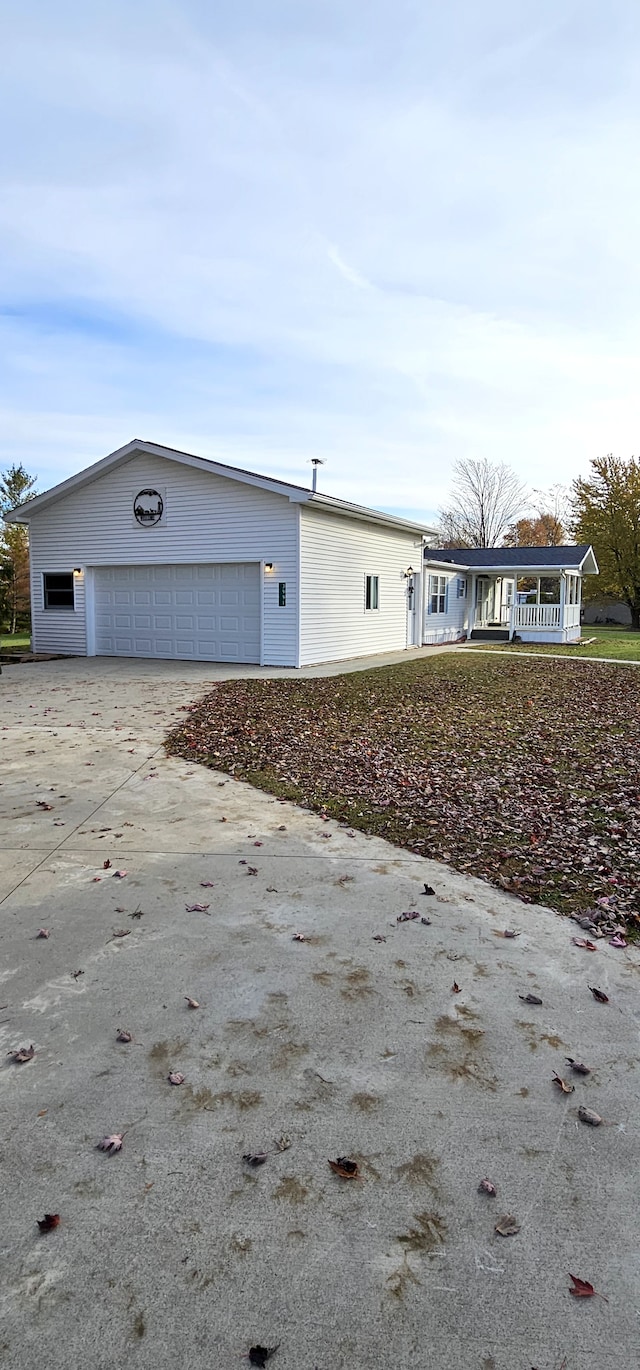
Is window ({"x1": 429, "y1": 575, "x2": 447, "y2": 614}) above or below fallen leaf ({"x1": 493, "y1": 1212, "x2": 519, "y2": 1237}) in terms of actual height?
above

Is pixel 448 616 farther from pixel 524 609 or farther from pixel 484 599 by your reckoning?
pixel 484 599

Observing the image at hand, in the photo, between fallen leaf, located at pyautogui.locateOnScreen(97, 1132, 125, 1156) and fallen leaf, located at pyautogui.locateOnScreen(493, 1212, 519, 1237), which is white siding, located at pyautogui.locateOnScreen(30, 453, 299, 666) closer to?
fallen leaf, located at pyautogui.locateOnScreen(97, 1132, 125, 1156)

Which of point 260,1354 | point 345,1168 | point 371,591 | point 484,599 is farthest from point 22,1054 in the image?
point 484,599

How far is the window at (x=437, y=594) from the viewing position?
2201 cm

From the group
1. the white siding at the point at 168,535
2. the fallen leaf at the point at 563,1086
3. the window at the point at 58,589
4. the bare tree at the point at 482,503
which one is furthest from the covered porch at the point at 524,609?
the fallen leaf at the point at 563,1086

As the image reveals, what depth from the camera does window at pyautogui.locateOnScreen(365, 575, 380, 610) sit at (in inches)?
676

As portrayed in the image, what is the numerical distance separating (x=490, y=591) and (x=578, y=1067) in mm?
26849

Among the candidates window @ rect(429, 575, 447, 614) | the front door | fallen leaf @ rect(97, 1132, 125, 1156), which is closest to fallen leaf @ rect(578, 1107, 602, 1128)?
fallen leaf @ rect(97, 1132, 125, 1156)

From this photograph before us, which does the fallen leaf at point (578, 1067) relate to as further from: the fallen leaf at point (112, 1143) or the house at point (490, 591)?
the house at point (490, 591)

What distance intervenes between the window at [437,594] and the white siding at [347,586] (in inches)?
89.1

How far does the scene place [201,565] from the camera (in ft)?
50.3

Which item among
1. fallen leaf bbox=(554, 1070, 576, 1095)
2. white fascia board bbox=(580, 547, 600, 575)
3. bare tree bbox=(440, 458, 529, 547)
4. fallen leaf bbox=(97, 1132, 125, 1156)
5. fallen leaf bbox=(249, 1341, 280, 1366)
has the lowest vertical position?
fallen leaf bbox=(554, 1070, 576, 1095)

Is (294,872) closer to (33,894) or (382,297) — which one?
(33,894)

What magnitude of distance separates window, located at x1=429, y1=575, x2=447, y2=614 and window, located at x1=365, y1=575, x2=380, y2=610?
4.60m
